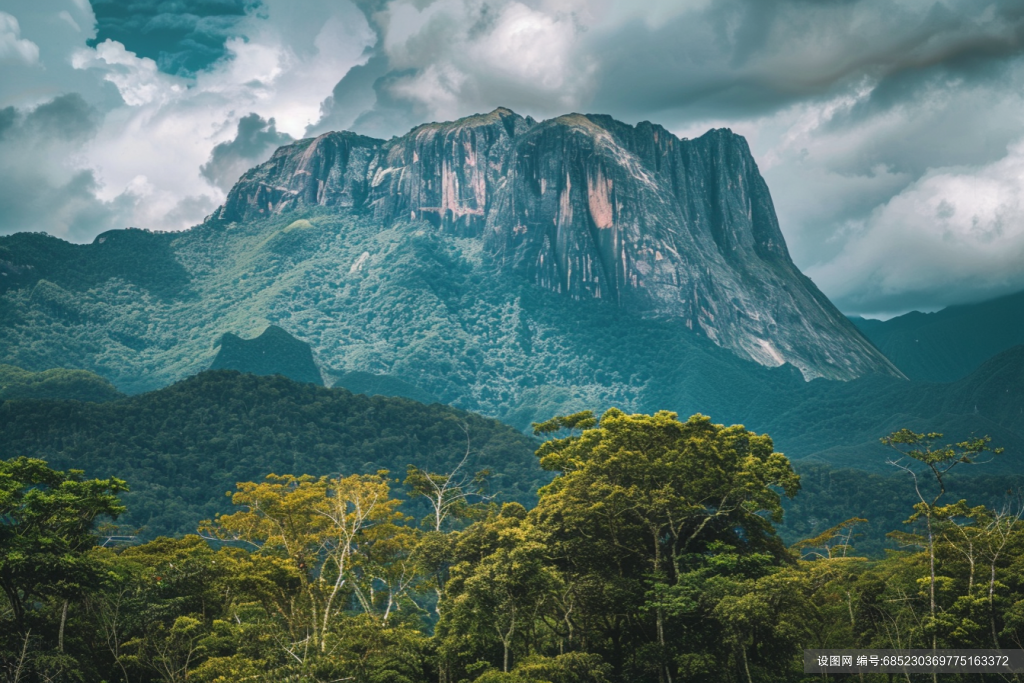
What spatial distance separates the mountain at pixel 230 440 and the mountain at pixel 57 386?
4130 centimetres

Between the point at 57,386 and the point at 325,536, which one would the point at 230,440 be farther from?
the point at 325,536

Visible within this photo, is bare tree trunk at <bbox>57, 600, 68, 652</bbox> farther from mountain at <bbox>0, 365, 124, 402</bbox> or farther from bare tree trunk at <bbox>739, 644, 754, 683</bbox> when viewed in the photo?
mountain at <bbox>0, 365, 124, 402</bbox>

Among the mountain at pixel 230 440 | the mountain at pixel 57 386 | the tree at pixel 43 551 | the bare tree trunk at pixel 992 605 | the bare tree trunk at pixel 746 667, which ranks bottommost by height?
the bare tree trunk at pixel 746 667

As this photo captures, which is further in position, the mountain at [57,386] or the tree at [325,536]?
the mountain at [57,386]

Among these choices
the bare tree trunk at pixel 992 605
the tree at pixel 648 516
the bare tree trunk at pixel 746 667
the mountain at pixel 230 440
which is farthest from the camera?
the mountain at pixel 230 440

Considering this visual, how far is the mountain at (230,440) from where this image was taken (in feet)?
407

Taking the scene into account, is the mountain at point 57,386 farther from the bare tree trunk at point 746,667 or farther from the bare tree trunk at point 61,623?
the bare tree trunk at point 746,667

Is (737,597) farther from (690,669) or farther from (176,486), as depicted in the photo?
(176,486)

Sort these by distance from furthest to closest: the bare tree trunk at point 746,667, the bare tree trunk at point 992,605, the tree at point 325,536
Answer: the tree at point 325,536
the bare tree trunk at point 992,605
the bare tree trunk at point 746,667

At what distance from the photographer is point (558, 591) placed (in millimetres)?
37125

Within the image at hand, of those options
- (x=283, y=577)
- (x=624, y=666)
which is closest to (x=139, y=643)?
(x=283, y=577)

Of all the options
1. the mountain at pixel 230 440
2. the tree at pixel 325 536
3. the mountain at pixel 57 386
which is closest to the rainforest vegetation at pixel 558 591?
the tree at pixel 325 536

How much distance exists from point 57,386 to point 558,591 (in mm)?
168508

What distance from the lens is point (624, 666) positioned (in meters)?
39.5
